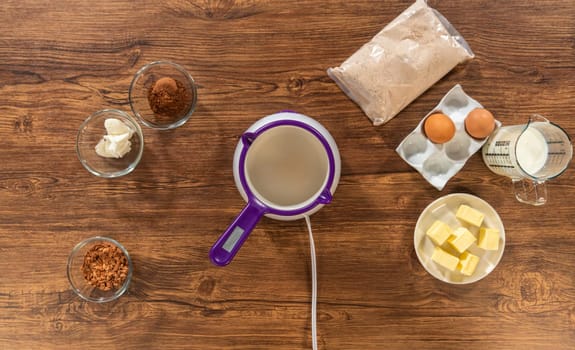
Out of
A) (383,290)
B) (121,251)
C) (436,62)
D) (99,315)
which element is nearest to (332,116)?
(436,62)

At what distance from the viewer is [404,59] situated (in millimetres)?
1022

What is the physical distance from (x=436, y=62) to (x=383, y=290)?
0.50m

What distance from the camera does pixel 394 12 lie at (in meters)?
1.04

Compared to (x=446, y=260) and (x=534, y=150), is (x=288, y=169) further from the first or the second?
(x=534, y=150)

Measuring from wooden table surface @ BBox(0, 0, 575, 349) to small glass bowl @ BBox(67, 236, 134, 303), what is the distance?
1.1 inches

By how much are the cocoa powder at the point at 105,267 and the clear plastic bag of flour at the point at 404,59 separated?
23.8 inches

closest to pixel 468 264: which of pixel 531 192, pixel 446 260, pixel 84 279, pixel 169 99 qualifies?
pixel 446 260

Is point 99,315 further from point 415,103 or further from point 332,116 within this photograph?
point 415,103

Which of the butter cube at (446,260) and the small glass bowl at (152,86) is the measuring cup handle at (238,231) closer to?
the small glass bowl at (152,86)

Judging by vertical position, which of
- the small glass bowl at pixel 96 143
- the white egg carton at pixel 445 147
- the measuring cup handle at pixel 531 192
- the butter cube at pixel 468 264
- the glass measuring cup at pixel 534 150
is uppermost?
the small glass bowl at pixel 96 143

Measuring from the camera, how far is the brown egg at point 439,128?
99cm

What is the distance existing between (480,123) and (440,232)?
235 millimetres

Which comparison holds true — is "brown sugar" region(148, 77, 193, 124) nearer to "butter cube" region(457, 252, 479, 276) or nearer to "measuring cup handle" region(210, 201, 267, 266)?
"measuring cup handle" region(210, 201, 267, 266)

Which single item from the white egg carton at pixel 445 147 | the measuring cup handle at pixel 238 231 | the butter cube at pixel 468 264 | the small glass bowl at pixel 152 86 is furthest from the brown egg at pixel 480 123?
the small glass bowl at pixel 152 86
